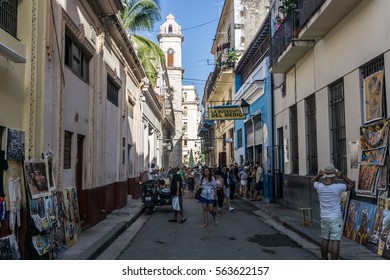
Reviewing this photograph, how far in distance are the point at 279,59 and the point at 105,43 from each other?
5.62 m

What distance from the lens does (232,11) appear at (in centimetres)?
2803

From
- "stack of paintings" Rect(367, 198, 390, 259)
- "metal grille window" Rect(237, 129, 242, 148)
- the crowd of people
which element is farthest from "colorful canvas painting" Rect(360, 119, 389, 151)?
"metal grille window" Rect(237, 129, 242, 148)

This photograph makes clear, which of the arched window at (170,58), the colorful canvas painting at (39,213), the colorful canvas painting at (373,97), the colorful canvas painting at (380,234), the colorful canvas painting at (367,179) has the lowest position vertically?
the colorful canvas painting at (380,234)

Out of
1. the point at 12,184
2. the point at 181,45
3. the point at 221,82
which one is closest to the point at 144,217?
the point at 12,184

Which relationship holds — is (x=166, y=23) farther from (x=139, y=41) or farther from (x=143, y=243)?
(x=143, y=243)

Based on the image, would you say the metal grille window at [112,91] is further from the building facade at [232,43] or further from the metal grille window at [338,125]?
the building facade at [232,43]

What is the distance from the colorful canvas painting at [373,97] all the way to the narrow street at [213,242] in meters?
2.96

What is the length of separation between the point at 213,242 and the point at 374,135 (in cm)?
396

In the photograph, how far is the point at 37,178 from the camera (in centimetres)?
684

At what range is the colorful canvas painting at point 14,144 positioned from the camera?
608 centimetres

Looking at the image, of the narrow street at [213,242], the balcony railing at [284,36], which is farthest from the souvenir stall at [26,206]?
the balcony railing at [284,36]

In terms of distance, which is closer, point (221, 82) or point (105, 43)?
point (105, 43)

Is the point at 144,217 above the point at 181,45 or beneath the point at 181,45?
beneath

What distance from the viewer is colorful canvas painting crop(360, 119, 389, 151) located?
7637 mm
